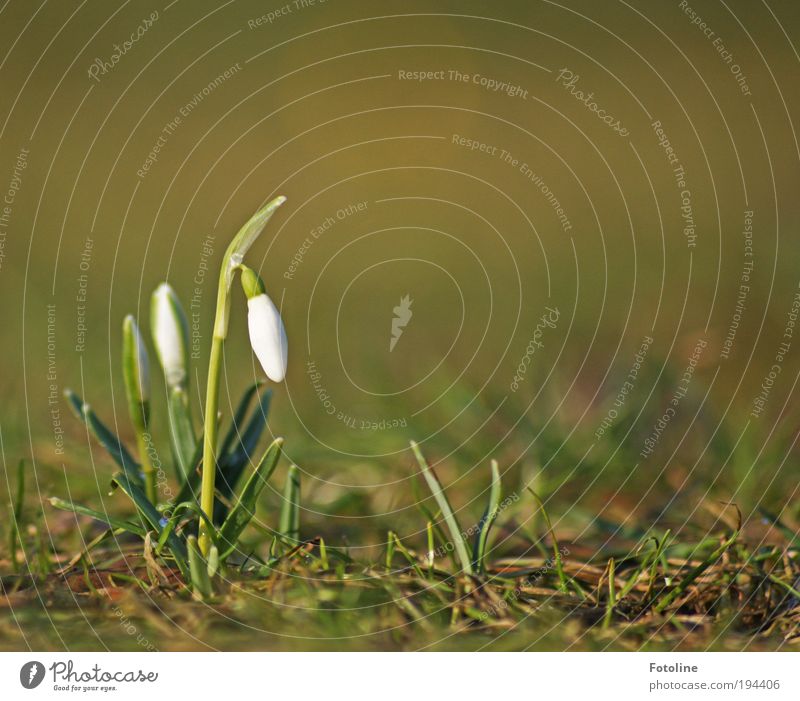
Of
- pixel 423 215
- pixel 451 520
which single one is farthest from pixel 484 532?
pixel 423 215

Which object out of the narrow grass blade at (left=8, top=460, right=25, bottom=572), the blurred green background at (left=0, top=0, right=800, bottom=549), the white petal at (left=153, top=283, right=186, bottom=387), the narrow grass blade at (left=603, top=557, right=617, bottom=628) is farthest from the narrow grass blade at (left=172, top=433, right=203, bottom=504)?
the narrow grass blade at (left=603, top=557, right=617, bottom=628)

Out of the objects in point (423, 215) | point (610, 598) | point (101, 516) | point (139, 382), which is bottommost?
point (610, 598)

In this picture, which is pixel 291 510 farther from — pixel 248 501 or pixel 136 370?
pixel 136 370

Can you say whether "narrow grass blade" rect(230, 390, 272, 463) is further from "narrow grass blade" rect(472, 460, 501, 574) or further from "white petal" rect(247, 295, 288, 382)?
"narrow grass blade" rect(472, 460, 501, 574)

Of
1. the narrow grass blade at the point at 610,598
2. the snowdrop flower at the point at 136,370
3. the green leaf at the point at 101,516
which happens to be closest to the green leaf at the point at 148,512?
the green leaf at the point at 101,516

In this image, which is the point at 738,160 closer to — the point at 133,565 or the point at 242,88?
the point at 242,88
